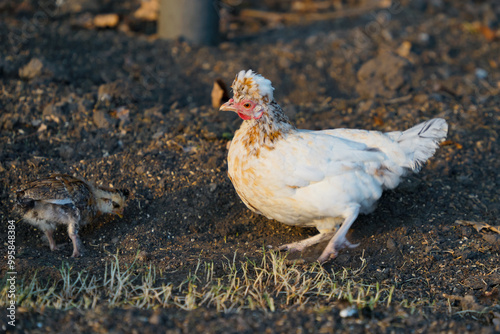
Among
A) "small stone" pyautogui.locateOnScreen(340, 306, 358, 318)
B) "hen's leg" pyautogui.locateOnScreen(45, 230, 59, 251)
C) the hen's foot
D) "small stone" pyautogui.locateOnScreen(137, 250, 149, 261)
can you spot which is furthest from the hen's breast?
"hen's leg" pyautogui.locateOnScreen(45, 230, 59, 251)

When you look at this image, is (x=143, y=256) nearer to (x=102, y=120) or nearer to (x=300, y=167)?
(x=300, y=167)

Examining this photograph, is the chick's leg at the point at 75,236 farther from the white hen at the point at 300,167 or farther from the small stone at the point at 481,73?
the small stone at the point at 481,73

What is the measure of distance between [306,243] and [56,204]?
2005 mm

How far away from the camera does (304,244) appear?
439 centimetres

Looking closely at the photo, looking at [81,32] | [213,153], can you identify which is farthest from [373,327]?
[81,32]

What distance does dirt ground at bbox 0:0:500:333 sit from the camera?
376cm

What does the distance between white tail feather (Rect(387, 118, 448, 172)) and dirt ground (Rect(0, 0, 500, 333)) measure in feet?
1.94

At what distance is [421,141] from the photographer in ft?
14.6

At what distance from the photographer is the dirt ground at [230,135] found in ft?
12.3

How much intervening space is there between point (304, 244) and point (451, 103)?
10.1 feet

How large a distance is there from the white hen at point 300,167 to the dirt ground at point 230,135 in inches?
14.5

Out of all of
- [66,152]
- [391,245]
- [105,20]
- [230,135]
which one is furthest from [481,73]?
[66,152]

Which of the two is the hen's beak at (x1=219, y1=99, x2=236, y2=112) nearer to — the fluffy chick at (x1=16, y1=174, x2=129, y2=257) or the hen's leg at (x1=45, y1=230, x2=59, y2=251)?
the fluffy chick at (x1=16, y1=174, x2=129, y2=257)

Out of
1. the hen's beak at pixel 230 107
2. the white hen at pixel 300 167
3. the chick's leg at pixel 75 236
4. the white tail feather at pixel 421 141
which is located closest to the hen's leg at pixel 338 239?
the white hen at pixel 300 167
